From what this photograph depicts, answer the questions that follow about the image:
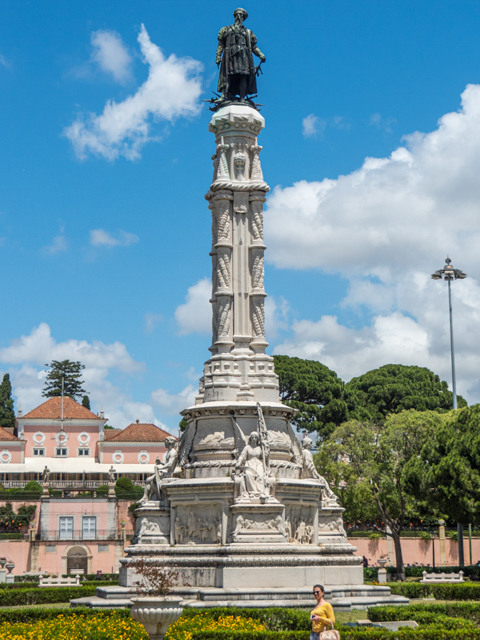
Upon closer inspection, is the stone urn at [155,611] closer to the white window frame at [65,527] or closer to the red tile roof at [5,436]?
the white window frame at [65,527]

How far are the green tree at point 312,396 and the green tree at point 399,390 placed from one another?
18.6 feet

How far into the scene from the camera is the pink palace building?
5891 cm

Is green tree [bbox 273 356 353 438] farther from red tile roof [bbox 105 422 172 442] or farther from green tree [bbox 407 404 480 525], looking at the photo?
green tree [bbox 407 404 480 525]

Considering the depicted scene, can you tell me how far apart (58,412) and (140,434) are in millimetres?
7581

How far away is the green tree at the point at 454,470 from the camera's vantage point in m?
37.9

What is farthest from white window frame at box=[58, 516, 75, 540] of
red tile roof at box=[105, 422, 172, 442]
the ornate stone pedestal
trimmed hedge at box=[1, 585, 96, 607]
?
the ornate stone pedestal

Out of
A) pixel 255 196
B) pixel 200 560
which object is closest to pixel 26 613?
pixel 200 560

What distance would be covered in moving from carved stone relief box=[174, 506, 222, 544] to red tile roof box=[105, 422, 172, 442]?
52.6 meters

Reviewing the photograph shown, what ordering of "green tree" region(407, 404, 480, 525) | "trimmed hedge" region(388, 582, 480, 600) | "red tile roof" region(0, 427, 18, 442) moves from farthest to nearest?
"red tile roof" region(0, 427, 18, 442) < "green tree" region(407, 404, 480, 525) < "trimmed hedge" region(388, 582, 480, 600)

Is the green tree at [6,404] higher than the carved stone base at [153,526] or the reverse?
higher

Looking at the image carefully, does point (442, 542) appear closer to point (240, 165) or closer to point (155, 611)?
point (240, 165)

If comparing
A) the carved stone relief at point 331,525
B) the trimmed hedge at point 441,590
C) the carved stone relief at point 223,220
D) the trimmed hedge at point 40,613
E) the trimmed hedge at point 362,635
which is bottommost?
the trimmed hedge at point 441,590

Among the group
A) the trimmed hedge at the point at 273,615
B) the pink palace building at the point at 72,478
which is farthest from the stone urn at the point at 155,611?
the pink palace building at the point at 72,478

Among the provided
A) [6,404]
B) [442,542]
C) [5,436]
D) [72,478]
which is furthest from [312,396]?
[6,404]
